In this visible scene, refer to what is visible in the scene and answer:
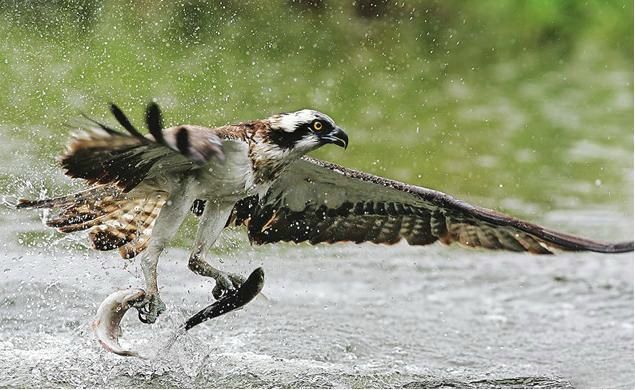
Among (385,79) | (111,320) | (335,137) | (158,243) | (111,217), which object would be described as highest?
(385,79)

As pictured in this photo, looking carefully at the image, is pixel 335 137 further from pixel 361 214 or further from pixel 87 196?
pixel 87 196

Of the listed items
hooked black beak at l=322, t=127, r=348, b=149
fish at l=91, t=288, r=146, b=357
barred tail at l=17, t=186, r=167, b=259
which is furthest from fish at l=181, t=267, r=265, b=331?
hooked black beak at l=322, t=127, r=348, b=149

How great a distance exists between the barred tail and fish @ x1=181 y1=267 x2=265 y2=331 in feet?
1.97

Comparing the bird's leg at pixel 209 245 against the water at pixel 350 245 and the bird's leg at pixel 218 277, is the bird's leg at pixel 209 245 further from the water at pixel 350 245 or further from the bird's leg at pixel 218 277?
the water at pixel 350 245

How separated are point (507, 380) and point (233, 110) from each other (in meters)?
4.75

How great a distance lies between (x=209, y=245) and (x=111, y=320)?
728 millimetres

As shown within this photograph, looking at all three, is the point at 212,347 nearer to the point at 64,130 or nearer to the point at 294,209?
the point at 294,209

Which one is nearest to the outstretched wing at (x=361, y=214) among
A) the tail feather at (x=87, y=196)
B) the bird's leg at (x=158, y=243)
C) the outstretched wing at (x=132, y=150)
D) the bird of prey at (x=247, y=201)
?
the bird of prey at (x=247, y=201)

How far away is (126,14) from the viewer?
43.9 ft

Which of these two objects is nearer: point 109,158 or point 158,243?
point 109,158

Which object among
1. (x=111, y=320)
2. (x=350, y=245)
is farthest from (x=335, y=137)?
(x=350, y=245)

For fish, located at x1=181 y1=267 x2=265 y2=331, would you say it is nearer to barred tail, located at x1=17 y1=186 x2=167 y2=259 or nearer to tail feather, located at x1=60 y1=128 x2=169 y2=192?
barred tail, located at x1=17 y1=186 x2=167 y2=259

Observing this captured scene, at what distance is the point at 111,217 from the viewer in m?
7.27

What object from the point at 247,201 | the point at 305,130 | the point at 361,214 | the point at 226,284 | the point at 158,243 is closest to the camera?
the point at 305,130
